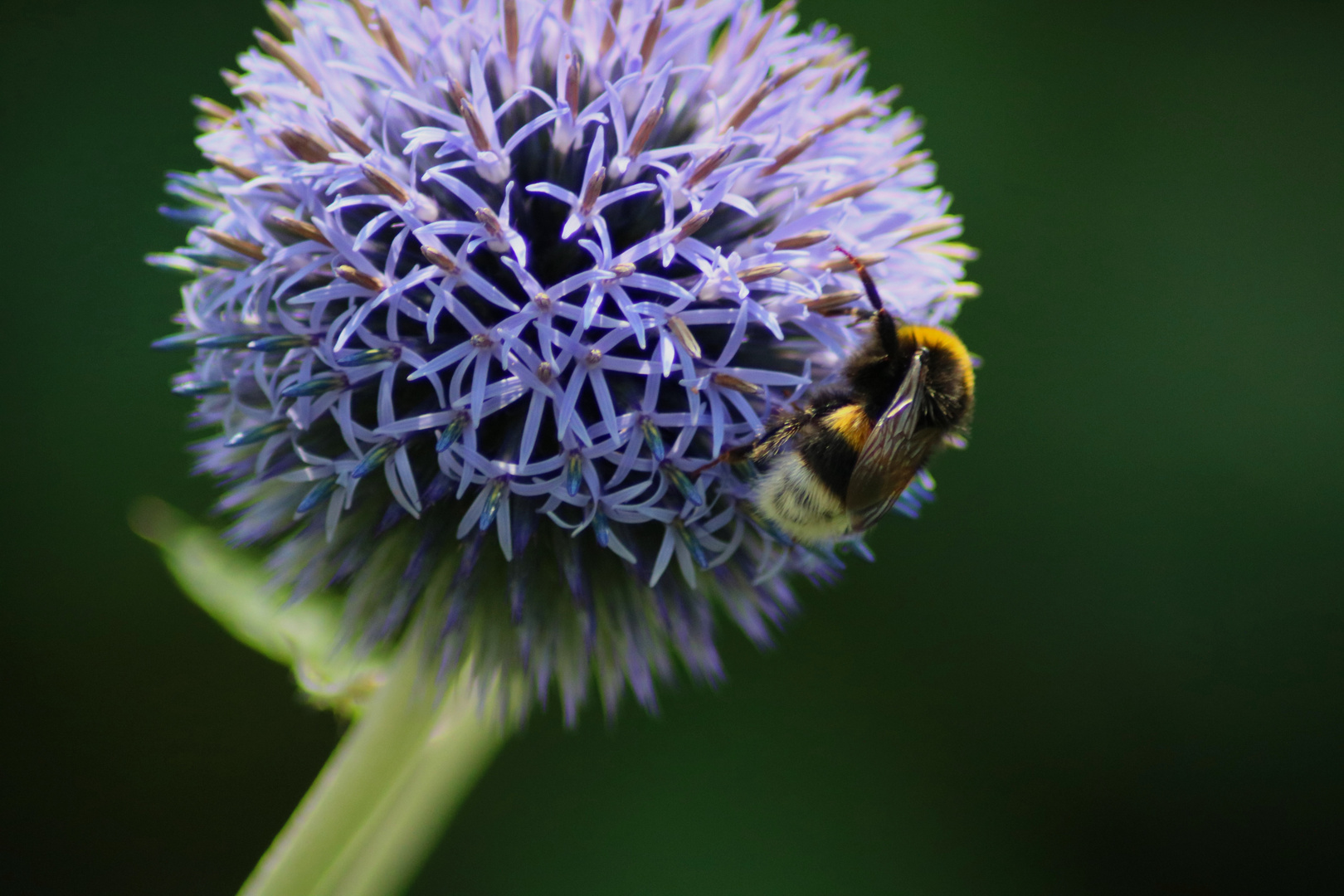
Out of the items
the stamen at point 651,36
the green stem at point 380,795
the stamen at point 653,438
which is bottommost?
the green stem at point 380,795

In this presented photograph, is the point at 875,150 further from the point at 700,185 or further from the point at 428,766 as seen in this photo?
the point at 428,766

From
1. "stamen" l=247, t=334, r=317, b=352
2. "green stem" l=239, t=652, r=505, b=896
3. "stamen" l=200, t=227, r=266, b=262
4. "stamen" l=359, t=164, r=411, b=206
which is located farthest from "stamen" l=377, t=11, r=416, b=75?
"green stem" l=239, t=652, r=505, b=896

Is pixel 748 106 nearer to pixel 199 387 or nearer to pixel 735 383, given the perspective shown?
pixel 735 383

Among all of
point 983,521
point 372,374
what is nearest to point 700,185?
point 372,374

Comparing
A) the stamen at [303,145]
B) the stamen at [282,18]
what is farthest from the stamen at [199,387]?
the stamen at [282,18]

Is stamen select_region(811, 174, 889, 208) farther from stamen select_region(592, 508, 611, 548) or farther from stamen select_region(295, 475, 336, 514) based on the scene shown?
stamen select_region(295, 475, 336, 514)

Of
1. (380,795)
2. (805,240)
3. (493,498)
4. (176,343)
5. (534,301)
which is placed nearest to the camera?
(534,301)

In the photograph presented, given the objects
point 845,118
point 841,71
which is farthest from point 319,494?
point 841,71

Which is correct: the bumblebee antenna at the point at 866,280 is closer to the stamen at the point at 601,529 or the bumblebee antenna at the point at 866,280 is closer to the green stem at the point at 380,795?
the stamen at the point at 601,529
